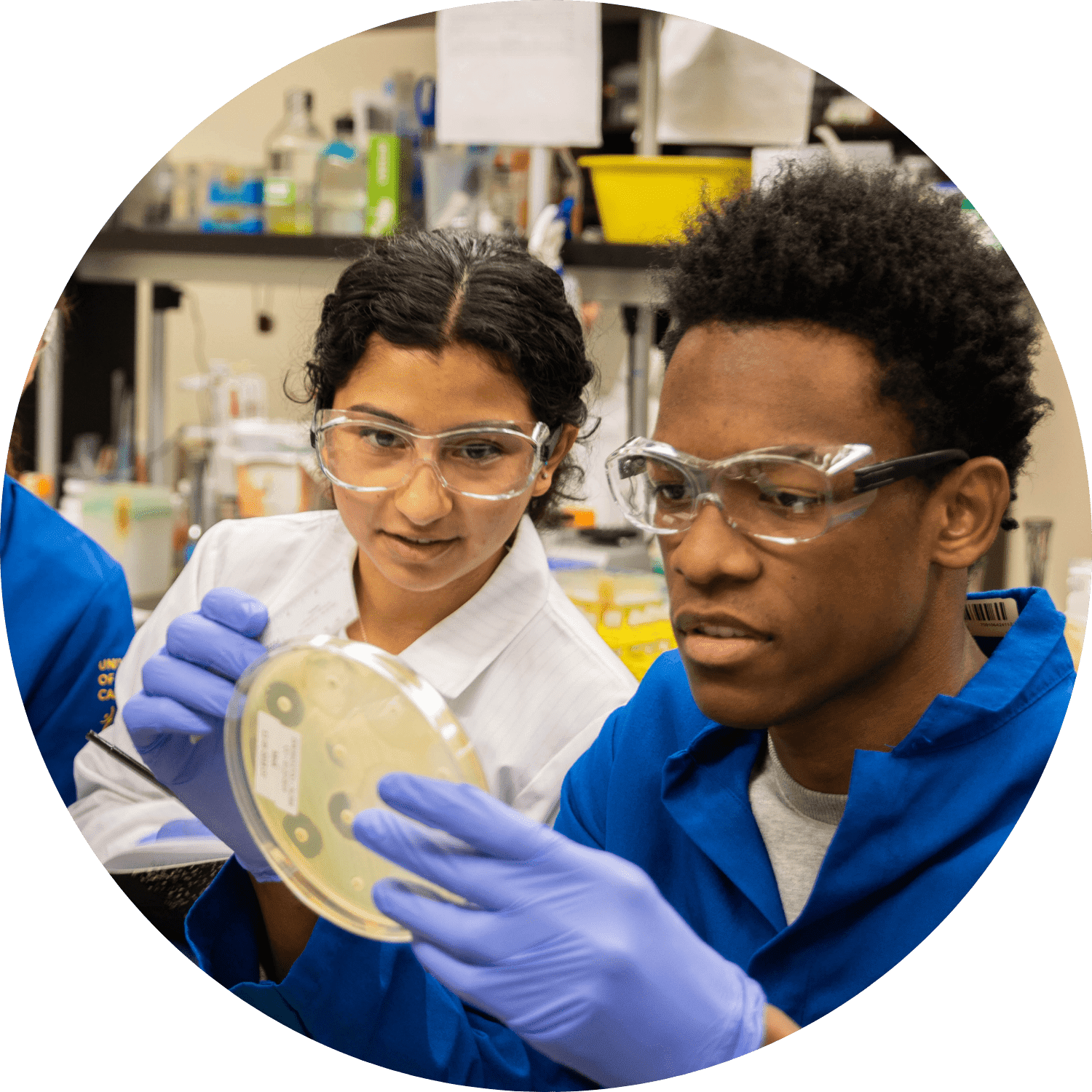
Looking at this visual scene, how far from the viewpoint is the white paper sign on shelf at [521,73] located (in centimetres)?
160

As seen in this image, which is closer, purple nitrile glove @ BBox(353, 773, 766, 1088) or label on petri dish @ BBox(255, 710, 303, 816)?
purple nitrile glove @ BBox(353, 773, 766, 1088)

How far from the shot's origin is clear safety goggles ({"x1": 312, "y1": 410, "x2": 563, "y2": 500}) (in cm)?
121

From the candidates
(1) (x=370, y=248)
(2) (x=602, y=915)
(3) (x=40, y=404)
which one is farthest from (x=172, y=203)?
(2) (x=602, y=915)

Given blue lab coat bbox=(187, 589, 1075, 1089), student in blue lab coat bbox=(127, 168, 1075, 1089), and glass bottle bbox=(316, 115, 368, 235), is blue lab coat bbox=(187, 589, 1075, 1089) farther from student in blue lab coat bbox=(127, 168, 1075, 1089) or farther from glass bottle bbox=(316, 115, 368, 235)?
glass bottle bbox=(316, 115, 368, 235)

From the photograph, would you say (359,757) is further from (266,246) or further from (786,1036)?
(266,246)

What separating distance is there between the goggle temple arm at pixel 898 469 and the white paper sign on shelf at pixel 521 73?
868mm

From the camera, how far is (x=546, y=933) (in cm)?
107

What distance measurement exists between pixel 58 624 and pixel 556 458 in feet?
2.97

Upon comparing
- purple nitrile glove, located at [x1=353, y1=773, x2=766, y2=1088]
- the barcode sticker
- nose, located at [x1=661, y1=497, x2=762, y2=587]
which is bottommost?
purple nitrile glove, located at [x1=353, y1=773, x2=766, y2=1088]

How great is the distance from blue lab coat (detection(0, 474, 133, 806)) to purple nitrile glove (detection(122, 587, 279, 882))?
0.31 metres

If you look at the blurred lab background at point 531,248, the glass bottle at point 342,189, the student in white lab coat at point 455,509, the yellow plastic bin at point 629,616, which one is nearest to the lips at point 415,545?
the student in white lab coat at point 455,509

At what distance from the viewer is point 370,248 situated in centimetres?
136

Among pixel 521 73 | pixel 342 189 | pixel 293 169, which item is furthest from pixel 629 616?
pixel 293 169

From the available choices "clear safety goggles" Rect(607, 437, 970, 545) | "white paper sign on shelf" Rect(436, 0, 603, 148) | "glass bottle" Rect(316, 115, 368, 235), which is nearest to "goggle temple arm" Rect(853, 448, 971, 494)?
"clear safety goggles" Rect(607, 437, 970, 545)
